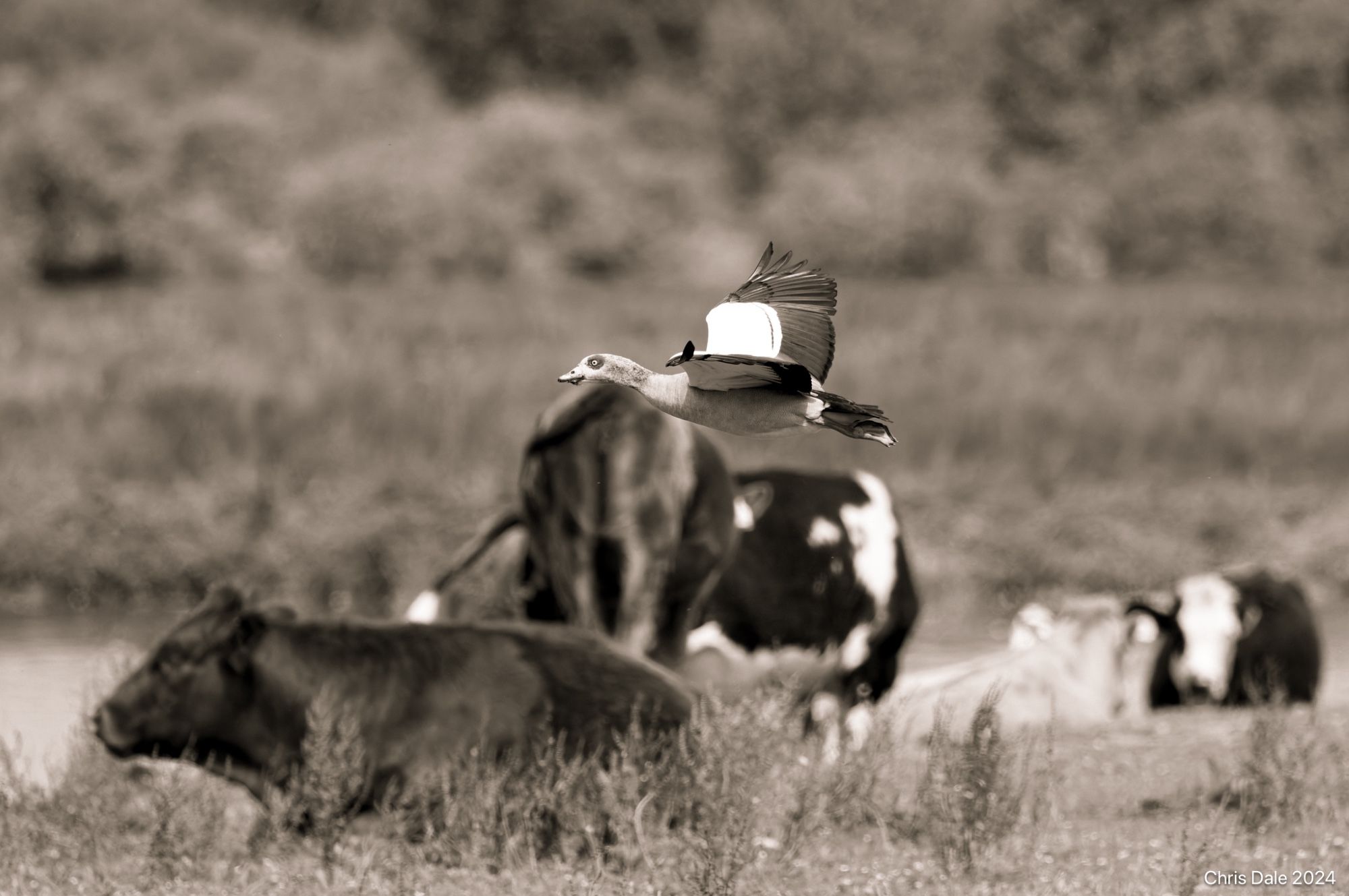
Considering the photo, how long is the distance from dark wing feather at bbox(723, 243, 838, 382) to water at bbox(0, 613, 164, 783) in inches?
160

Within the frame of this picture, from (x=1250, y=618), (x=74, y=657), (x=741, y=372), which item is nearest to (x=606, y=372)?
(x=741, y=372)

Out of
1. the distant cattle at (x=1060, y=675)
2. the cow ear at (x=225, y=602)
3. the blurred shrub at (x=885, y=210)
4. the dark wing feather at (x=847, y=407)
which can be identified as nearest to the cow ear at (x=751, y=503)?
the distant cattle at (x=1060, y=675)

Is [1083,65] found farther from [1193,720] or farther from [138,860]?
[138,860]

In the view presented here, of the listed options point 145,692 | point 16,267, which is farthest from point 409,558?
point 16,267

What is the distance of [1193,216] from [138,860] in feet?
136

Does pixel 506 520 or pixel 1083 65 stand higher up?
pixel 1083 65

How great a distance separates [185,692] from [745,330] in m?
3.90

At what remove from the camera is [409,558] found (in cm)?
1934

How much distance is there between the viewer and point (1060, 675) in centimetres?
1280

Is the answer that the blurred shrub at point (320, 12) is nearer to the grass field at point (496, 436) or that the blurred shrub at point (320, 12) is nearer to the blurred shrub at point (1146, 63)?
the blurred shrub at point (1146, 63)

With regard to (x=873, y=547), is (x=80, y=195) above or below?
above

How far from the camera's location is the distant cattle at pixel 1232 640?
46.5 ft

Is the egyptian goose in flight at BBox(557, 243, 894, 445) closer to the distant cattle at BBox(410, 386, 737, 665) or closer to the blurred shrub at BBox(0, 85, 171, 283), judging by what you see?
the distant cattle at BBox(410, 386, 737, 665)

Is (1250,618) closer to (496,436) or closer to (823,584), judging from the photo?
(823,584)
